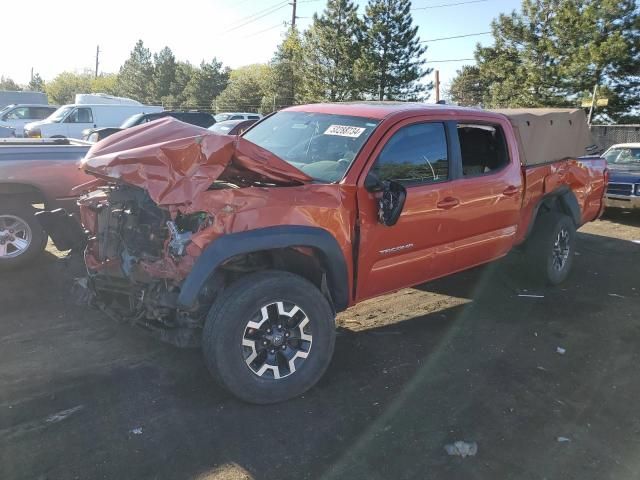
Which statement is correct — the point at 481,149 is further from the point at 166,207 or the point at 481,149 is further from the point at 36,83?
the point at 36,83

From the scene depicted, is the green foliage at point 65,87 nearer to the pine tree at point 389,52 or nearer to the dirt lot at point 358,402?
the pine tree at point 389,52

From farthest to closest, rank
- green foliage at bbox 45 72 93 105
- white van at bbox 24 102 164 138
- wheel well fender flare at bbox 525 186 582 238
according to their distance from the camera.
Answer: green foliage at bbox 45 72 93 105, white van at bbox 24 102 164 138, wheel well fender flare at bbox 525 186 582 238

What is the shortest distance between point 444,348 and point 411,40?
1314 inches

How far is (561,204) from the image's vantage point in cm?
591

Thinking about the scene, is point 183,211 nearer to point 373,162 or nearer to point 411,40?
point 373,162

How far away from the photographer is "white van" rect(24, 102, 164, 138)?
18141 mm

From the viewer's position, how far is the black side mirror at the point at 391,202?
3.55 m

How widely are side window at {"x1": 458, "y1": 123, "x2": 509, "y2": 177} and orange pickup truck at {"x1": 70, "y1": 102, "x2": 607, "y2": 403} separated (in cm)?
2

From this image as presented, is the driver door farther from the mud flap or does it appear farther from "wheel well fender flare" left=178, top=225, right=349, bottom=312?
the mud flap

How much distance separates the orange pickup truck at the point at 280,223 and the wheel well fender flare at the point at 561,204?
99cm

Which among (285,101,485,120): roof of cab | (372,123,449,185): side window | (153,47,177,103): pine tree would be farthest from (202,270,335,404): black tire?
(153,47,177,103): pine tree

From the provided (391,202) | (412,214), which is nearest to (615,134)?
(412,214)

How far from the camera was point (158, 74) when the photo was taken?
59.9 metres

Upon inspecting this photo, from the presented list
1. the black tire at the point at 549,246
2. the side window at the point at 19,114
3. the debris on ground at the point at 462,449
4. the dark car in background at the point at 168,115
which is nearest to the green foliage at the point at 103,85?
the side window at the point at 19,114
